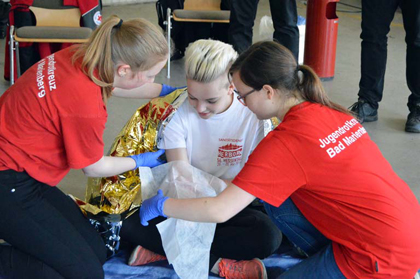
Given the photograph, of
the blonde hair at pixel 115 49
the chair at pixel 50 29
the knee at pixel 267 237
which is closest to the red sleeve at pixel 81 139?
the blonde hair at pixel 115 49

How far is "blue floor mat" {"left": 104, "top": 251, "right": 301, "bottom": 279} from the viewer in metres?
1.89

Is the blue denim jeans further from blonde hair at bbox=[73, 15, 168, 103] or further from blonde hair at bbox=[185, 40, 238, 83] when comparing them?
blonde hair at bbox=[73, 15, 168, 103]

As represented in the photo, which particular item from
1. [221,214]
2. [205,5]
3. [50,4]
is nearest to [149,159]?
[221,214]

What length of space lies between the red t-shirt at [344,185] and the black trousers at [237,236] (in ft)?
1.32

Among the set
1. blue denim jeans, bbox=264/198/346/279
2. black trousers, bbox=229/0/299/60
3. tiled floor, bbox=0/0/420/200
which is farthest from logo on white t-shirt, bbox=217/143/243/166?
black trousers, bbox=229/0/299/60

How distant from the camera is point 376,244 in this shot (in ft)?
4.66

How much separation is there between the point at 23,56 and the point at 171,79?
3.33 ft

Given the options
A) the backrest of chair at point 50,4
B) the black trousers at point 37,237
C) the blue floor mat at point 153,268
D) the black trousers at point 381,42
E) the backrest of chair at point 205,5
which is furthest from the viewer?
the backrest of chair at point 205,5

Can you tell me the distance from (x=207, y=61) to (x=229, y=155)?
1.27 ft

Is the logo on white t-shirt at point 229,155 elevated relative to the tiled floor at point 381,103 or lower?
elevated

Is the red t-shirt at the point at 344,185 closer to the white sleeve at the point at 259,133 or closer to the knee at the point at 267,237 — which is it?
the knee at the point at 267,237

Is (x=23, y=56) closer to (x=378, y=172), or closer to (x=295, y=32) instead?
(x=295, y=32)

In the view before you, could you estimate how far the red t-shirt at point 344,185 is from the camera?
1354 millimetres

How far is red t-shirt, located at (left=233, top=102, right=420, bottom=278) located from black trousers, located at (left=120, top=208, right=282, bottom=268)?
0.40m
